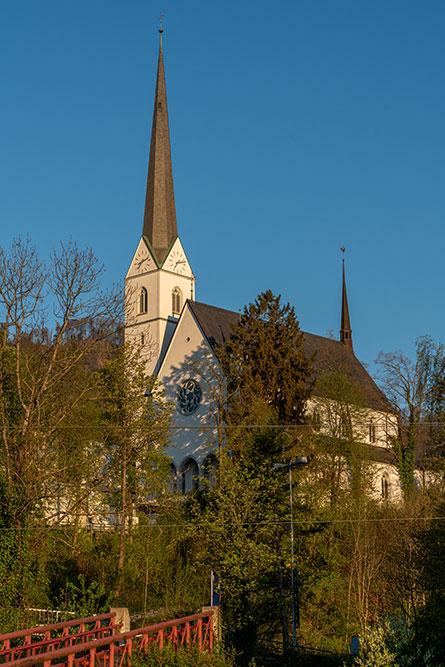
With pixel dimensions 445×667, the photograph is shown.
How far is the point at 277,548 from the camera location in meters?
24.8

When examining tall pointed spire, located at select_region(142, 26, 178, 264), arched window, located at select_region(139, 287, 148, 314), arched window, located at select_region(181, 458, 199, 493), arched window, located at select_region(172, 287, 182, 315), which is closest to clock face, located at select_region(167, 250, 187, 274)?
tall pointed spire, located at select_region(142, 26, 178, 264)

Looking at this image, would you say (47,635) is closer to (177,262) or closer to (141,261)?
(177,262)

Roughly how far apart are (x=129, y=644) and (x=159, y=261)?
5174 centimetres

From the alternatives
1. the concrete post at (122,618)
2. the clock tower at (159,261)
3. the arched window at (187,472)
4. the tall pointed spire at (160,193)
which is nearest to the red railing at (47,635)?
the concrete post at (122,618)

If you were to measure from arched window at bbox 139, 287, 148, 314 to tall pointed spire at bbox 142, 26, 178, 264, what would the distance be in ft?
13.4

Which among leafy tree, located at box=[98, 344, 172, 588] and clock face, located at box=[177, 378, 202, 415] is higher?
clock face, located at box=[177, 378, 202, 415]

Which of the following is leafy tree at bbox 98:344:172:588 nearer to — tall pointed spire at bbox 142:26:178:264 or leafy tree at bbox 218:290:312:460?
leafy tree at bbox 218:290:312:460

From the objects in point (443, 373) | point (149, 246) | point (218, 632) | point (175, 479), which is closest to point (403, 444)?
point (443, 373)

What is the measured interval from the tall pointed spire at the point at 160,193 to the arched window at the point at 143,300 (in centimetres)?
410

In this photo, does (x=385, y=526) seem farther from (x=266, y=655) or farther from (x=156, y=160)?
(x=156, y=160)

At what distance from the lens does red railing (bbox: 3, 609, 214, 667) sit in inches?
401

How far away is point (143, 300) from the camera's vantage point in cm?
6331

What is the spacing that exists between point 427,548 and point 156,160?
5172 centimetres

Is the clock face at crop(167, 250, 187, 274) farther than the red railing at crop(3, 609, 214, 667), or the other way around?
the clock face at crop(167, 250, 187, 274)
